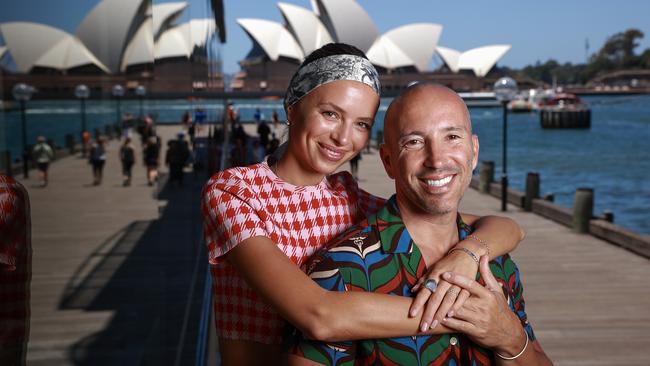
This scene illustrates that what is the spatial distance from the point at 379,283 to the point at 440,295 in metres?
0.08

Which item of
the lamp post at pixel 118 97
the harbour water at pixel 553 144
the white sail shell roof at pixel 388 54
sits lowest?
the harbour water at pixel 553 144

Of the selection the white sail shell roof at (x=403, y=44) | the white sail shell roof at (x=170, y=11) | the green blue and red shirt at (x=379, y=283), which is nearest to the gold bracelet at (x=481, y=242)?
the green blue and red shirt at (x=379, y=283)

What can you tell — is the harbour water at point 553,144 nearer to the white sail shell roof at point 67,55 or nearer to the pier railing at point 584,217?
the white sail shell roof at point 67,55

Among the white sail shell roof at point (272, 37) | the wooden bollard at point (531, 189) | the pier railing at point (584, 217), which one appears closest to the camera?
the pier railing at point (584, 217)

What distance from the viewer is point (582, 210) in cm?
758

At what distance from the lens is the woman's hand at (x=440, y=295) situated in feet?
3.07

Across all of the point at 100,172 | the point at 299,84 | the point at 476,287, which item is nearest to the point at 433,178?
the point at 476,287

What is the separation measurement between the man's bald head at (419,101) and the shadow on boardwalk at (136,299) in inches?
15.4

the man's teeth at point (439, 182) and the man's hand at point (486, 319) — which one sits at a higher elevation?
the man's teeth at point (439, 182)

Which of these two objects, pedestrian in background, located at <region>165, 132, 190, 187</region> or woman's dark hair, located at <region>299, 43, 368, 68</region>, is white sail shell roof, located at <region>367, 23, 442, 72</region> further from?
woman's dark hair, located at <region>299, 43, 368, 68</region>

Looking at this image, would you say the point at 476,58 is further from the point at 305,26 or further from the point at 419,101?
the point at 419,101

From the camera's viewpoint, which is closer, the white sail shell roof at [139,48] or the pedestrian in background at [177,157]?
the white sail shell roof at [139,48]

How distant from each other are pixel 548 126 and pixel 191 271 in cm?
5482

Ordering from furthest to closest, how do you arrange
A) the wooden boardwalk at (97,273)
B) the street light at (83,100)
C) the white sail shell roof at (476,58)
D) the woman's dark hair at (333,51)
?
the white sail shell roof at (476,58)
the woman's dark hair at (333,51)
the street light at (83,100)
the wooden boardwalk at (97,273)
